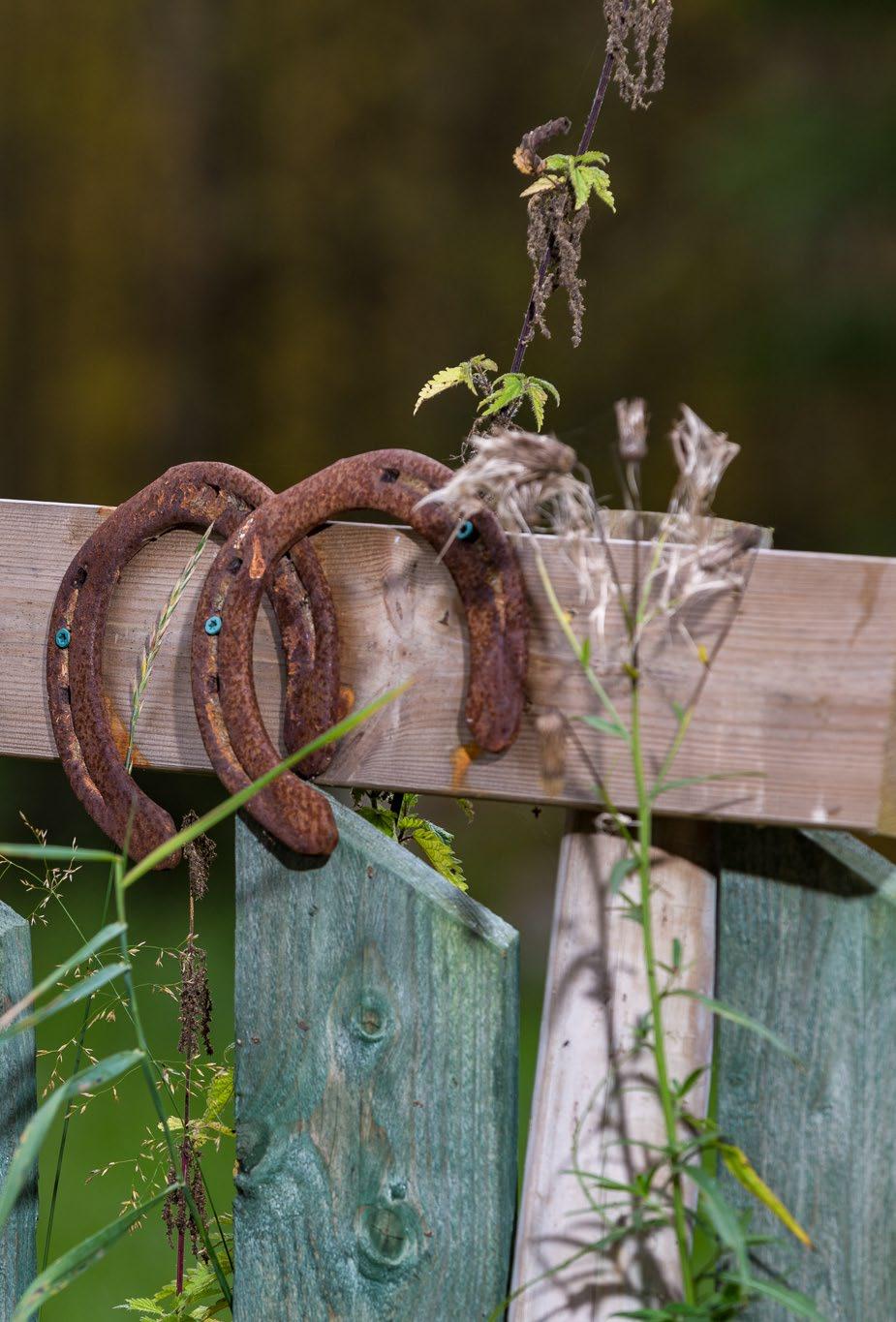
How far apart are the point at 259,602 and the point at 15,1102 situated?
1.44 ft

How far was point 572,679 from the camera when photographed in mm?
747

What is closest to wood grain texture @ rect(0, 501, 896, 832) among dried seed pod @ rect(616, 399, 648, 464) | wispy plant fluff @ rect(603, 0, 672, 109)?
dried seed pod @ rect(616, 399, 648, 464)

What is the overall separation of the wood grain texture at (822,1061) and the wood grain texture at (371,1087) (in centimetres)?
15

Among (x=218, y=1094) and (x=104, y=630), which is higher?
(x=104, y=630)

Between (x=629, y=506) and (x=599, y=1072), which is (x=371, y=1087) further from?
(x=629, y=506)

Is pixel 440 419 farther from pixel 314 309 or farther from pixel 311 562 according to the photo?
pixel 311 562

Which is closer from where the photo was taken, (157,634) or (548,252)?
(157,634)

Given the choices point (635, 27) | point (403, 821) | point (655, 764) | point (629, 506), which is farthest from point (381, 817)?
point (635, 27)

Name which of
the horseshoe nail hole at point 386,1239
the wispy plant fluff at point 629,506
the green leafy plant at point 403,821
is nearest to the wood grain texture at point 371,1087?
the horseshoe nail hole at point 386,1239

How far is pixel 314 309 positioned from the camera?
3486mm

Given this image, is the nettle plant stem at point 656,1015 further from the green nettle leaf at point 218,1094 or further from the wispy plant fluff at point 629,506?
the green nettle leaf at point 218,1094

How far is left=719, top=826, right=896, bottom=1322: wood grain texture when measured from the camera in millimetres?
743

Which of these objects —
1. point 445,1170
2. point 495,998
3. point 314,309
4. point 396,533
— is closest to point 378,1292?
point 445,1170

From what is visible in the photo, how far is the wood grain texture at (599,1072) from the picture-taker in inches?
29.7
